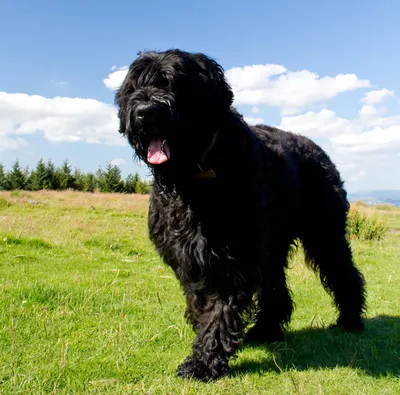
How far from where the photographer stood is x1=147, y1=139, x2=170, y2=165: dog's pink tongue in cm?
307

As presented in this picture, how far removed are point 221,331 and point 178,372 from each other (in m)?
0.44

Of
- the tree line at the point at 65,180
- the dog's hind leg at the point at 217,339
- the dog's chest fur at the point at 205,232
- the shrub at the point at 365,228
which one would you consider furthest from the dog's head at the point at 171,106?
the tree line at the point at 65,180

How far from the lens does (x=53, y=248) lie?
8.67 meters

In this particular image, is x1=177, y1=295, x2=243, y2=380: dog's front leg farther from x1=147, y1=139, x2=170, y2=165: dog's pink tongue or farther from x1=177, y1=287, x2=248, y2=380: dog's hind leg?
x1=147, y1=139, x2=170, y2=165: dog's pink tongue

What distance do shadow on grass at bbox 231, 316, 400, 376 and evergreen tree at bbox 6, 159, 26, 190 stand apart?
5300 cm

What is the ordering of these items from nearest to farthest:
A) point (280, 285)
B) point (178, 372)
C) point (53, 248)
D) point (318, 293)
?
1. point (178, 372)
2. point (280, 285)
3. point (318, 293)
4. point (53, 248)

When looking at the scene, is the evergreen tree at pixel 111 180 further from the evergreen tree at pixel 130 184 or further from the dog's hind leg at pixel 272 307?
the dog's hind leg at pixel 272 307

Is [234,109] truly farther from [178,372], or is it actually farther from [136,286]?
[136,286]

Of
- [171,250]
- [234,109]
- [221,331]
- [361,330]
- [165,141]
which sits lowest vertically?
[361,330]

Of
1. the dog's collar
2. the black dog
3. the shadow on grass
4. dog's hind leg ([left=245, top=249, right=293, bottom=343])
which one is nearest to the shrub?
the shadow on grass

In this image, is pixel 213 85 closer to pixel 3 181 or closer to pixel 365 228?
pixel 365 228

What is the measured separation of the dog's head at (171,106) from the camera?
3.00 metres

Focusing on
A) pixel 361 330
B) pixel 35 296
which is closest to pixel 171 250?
pixel 35 296

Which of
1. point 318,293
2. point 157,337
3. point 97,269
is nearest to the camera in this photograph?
point 157,337
